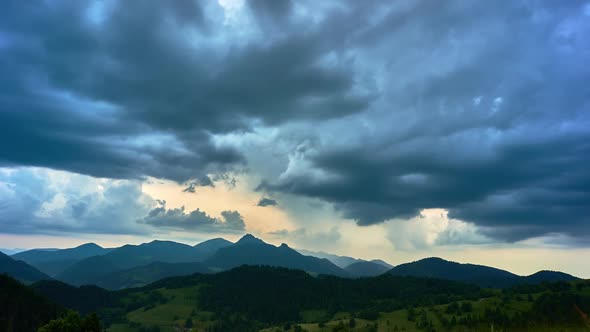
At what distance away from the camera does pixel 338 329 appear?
136375 millimetres

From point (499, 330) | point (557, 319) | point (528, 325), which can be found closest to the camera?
point (499, 330)

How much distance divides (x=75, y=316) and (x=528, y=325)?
4720 inches

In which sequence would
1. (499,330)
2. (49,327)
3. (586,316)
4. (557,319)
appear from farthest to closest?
(49,327) → (557,319) → (499,330) → (586,316)

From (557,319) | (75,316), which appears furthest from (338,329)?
(557,319)

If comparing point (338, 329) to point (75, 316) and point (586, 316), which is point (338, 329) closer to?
point (75, 316)

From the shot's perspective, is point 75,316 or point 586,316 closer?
point 586,316

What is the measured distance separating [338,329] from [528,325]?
138 m

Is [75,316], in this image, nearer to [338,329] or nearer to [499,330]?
[338,329]

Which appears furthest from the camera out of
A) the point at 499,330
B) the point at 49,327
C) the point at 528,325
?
the point at 49,327

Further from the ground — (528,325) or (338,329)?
(528,325)

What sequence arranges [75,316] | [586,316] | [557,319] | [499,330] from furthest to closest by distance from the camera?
[75,316]
[557,319]
[499,330]
[586,316]

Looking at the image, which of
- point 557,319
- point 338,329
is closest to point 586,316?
point 557,319

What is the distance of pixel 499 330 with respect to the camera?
784 centimetres

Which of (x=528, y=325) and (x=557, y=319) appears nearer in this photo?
(x=528, y=325)
